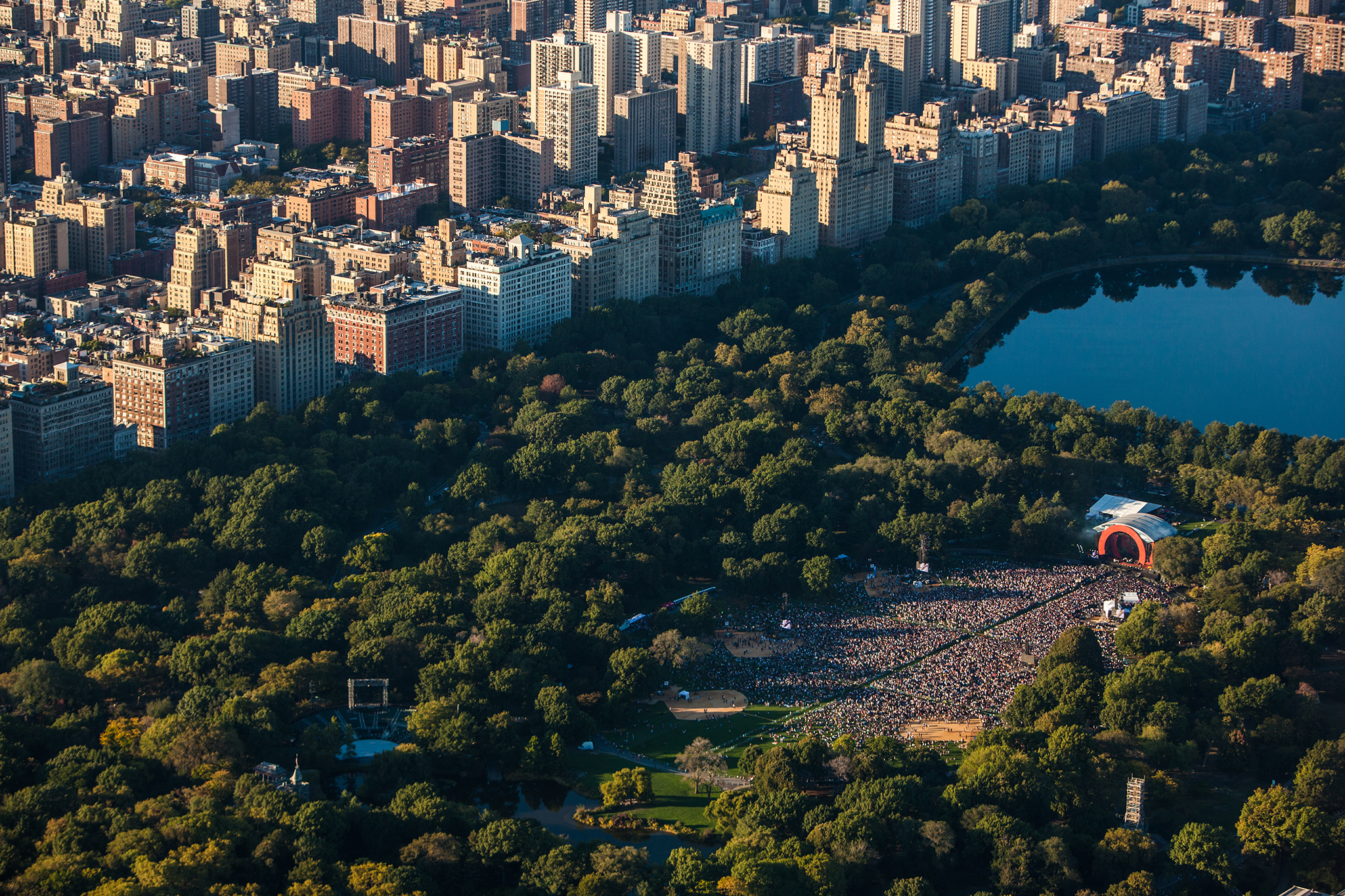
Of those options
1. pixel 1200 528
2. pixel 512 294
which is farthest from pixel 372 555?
pixel 1200 528

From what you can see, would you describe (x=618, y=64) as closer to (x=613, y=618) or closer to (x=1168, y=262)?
(x=1168, y=262)

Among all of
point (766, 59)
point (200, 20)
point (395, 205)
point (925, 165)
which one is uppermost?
point (200, 20)

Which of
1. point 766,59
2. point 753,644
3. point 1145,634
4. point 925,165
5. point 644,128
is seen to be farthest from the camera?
point 766,59

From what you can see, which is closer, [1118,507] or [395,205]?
[1118,507]

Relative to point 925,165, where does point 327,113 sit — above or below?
above

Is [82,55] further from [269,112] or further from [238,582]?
[238,582]

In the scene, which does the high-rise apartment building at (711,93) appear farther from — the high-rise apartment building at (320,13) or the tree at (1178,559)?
the tree at (1178,559)

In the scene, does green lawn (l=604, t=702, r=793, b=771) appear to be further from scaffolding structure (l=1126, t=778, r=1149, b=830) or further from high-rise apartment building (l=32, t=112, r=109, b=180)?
high-rise apartment building (l=32, t=112, r=109, b=180)
